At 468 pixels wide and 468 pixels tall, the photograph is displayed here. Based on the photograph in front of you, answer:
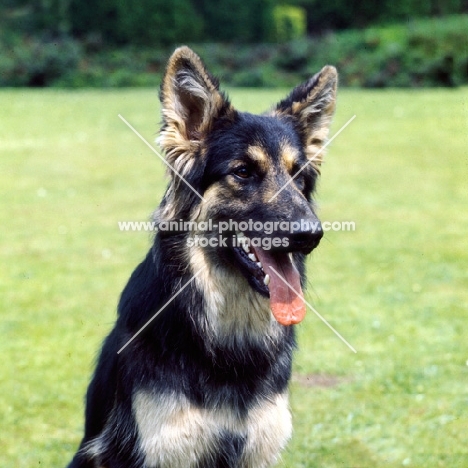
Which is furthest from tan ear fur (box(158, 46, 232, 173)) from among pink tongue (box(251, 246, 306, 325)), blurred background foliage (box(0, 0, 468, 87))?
blurred background foliage (box(0, 0, 468, 87))

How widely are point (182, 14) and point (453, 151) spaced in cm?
2216

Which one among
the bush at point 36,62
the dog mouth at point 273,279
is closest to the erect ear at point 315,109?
the dog mouth at point 273,279

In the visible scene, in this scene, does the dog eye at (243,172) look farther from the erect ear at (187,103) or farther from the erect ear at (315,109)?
the erect ear at (315,109)

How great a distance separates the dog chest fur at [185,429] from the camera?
398 cm

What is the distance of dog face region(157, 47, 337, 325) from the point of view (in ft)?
13.1

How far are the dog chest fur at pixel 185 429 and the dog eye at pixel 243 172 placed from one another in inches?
51.6

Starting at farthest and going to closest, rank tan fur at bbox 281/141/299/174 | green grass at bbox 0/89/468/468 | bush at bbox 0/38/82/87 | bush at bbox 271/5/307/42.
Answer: bush at bbox 271/5/307/42 < bush at bbox 0/38/82/87 < green grass at bbox 0/89/468/468 < tan fur at bbox 281/141/299/174

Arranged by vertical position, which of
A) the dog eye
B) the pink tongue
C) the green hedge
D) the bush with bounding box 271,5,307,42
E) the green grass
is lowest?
the bush with bounding box 271,5,307,42

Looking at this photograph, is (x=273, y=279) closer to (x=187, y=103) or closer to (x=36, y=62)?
(x=187, y=103)

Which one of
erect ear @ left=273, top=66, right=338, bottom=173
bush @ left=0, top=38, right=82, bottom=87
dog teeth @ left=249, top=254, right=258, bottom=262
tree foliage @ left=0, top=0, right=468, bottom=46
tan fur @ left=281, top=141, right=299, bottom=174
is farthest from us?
tree foliage @ left=0, top=0, right=468, bottom=46

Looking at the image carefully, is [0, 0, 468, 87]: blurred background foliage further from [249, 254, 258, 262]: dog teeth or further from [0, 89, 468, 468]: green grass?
[249, 254, 258, 262]: dog teeth

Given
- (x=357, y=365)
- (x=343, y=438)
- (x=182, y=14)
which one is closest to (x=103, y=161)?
(x=357, y=365)

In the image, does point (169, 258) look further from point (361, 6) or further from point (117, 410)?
point (361, 6)

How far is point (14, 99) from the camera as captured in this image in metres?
26.9
